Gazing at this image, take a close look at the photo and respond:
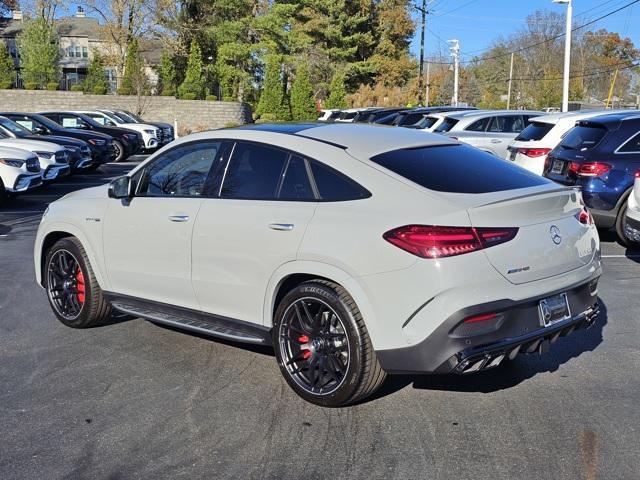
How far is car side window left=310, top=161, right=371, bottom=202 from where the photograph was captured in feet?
14.6

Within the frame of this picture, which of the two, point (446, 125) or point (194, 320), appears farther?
point (446, 125)

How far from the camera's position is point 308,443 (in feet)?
13.3

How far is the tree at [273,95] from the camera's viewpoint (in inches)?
1820

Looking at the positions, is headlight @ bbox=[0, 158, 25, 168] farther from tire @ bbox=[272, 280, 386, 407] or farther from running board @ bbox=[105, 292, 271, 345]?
tire @ bbox=[272, 280, 386, 407]

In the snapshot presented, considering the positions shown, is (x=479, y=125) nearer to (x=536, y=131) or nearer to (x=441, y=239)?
(x=536, y=131)

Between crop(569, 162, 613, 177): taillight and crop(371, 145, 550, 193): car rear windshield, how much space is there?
464 centimetres

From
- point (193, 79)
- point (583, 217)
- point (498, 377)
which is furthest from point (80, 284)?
point (193, 79)

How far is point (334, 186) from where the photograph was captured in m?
4.57

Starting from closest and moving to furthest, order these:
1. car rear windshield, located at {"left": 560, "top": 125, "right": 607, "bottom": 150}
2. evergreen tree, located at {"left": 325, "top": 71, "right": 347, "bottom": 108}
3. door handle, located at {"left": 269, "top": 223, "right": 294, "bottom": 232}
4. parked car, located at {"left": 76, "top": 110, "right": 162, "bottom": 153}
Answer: door handle, located at {"left": 269, "top": 223, "right": 294, "bottom": 232}
car rear windshield, located at {"left": 560, "top": 125, "right": 607, "bottom": 150}
parked car, located at {"left": 76, "top": 110, "right": 162, "bottom": 153}
evergreen tree, located at {"left": 325, "top": 71, "right": 347, "bottom": 108}

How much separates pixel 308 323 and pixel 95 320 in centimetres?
246

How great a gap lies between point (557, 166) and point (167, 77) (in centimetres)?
3917

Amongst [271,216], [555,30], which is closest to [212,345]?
[271,216]

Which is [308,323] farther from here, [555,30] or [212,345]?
[555,30]

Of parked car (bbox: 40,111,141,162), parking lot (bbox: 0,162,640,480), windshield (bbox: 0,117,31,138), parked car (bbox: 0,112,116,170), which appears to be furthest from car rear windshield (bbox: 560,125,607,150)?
parked car (bbox: 40,111,141,162)
